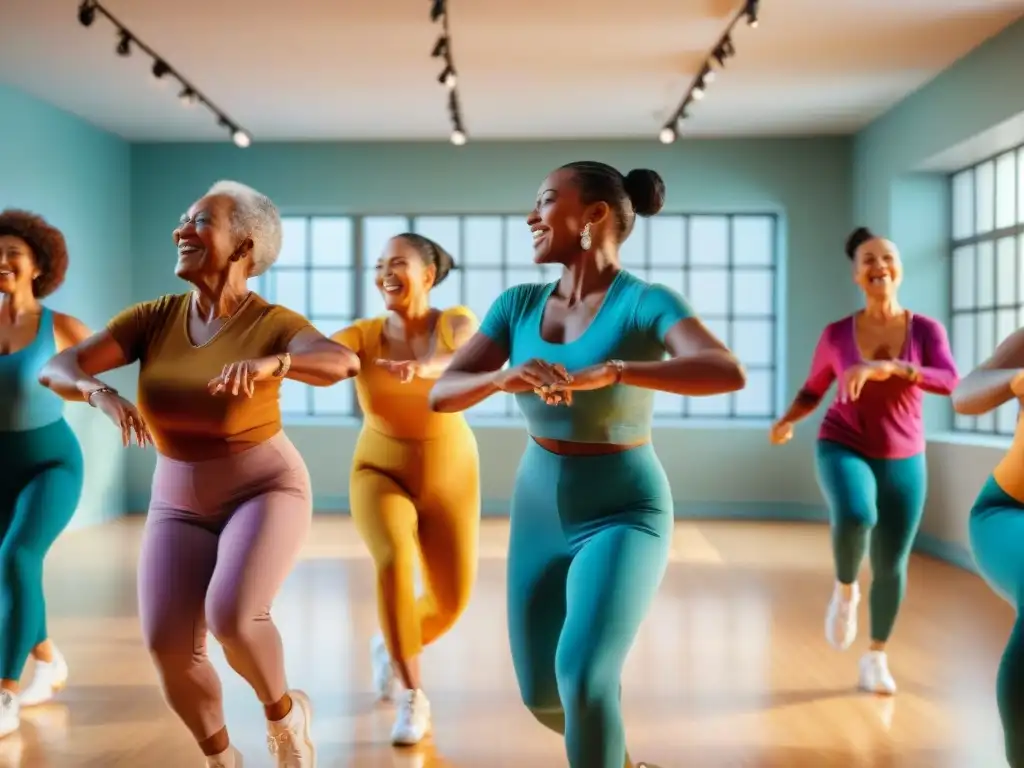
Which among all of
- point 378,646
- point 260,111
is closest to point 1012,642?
point 378,646

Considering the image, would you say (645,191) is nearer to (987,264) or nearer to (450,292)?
(987,264)

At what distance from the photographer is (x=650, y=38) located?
21.9 feet

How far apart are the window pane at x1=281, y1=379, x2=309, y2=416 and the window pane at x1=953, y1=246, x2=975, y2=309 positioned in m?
5.33

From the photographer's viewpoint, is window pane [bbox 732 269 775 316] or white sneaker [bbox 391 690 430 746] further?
window pane [bbox 732 269 775 316]

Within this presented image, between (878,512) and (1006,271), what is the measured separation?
13.1 feet

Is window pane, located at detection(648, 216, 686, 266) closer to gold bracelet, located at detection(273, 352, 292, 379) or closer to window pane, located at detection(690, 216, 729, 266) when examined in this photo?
window pane, located at detection(690, 216, 729, 266)

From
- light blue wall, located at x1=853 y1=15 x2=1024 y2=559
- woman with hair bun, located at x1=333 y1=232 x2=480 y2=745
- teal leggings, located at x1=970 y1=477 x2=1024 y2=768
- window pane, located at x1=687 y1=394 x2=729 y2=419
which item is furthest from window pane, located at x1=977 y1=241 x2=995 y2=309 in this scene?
teal leggings, located at x1=970 y1=477 x2=1024 y2=768

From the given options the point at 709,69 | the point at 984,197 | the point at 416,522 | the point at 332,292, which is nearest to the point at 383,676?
the point at 416,522

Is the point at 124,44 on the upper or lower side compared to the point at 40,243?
upper

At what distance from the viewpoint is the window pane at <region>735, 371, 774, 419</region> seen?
986 cm

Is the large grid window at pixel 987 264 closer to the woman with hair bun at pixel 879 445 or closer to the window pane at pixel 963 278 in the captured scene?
the window pane at pixel 963 278

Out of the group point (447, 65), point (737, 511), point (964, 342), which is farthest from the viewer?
point (737, 511)

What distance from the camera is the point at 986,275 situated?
7.73m

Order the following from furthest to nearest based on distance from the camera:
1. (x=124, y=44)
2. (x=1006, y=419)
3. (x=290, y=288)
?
(x=290, y=288) < (x=1006, y=419) < (x=124, y=44)
